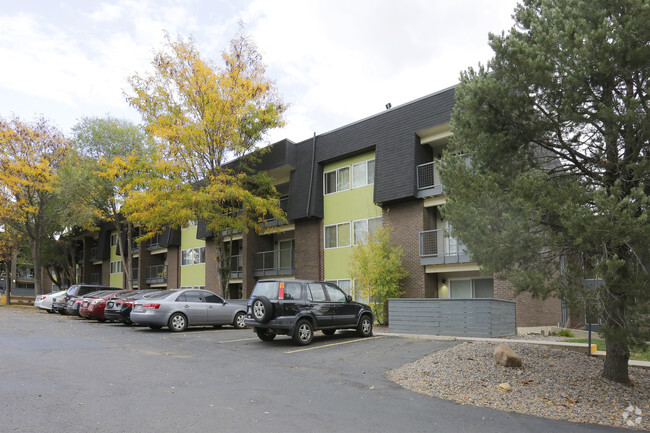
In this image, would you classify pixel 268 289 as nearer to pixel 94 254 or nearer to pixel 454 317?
pixel 454 317

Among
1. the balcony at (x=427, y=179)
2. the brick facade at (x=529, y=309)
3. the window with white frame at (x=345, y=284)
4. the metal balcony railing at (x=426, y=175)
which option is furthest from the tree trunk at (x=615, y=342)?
the window with white frame at (x=345, y=284)

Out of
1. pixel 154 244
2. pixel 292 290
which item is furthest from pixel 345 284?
pixel 154 244

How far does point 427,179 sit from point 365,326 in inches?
291

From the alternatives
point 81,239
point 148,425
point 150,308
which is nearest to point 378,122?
point 150,308

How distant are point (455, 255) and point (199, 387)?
12882 mm

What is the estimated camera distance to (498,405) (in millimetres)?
7574

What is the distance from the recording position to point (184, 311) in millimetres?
17828

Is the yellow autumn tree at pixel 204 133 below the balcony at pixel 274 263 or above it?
above

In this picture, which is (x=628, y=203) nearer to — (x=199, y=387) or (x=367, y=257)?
(x=199, y=387)

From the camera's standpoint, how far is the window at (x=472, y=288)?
63.8 ft

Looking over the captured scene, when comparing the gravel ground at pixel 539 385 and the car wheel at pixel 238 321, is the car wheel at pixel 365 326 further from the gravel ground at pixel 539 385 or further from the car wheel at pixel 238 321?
the car wheel at pixel 238 321

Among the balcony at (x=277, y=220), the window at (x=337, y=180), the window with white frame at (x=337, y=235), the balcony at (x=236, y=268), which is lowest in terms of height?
the balcony at (x=236, y=268)

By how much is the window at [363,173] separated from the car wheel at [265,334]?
10.1 m

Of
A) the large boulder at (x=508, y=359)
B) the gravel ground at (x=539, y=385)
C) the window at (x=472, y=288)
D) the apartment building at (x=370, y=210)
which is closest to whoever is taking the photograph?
the gravel ground at (x=539, y=385)
